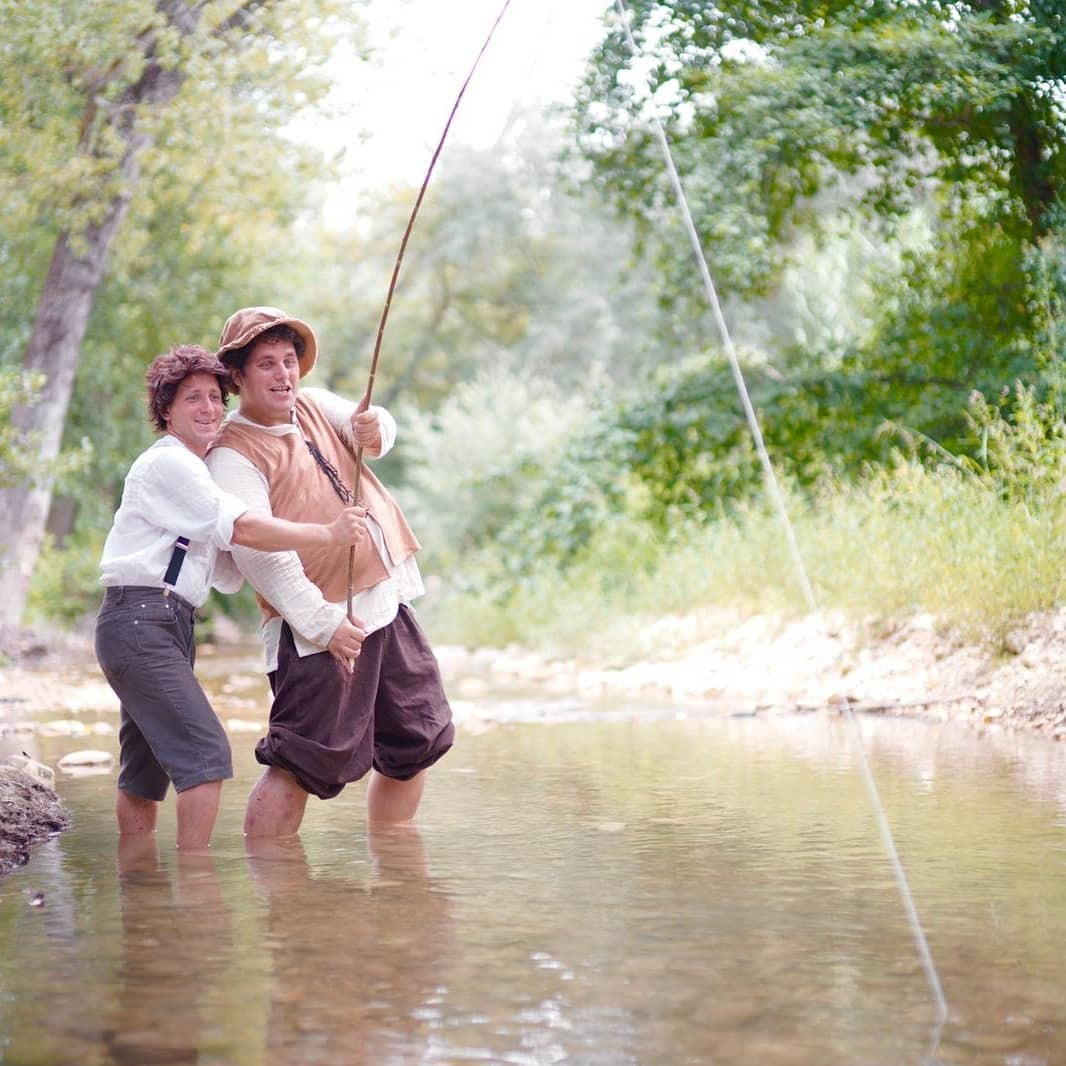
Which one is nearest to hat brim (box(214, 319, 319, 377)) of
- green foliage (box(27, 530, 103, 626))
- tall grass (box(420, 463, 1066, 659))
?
tall grass (box(420, 463, 1066, 659))

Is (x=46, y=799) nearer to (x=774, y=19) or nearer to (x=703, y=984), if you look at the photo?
(x=703, y=984)

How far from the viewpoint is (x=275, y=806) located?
473cm

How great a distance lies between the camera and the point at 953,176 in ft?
39.5

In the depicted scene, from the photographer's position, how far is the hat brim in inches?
177

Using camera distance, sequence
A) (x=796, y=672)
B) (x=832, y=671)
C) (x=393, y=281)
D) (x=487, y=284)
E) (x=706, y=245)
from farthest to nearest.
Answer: (x=487, y=284) → (x=706, y=245) → (x=796, y=672) → (x=832, y=671) → (x=393, y=281)

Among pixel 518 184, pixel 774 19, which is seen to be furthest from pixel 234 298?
pixel 518 184

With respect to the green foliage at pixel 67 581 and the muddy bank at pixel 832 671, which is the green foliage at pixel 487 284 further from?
the muddy bank at pixel 832 671

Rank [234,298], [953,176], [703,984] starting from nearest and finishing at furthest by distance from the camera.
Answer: [703,984]
[953,176]
[234,298]

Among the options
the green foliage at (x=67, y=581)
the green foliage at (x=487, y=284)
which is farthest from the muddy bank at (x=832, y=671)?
the green foliage at (x=487, y=284)

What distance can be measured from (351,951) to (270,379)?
5.81 ft

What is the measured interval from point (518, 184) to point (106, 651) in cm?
2822

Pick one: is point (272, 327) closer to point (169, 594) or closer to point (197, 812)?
point (169, 594)

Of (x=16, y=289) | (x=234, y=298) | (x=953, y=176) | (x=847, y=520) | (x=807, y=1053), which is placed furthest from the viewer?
(x=234, y=298)

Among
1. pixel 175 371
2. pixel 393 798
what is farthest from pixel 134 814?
pixel 175 371
